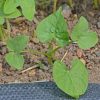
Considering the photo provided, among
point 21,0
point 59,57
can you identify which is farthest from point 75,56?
point 21,0

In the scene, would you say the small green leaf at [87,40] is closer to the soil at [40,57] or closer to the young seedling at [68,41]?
the young seedling at [68,41]

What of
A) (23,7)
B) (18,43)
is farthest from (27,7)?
(18,43)

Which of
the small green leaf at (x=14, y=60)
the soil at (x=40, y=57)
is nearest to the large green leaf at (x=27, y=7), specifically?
the small green leaf at (x=14, y=60)

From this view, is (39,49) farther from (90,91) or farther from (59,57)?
(90,91)

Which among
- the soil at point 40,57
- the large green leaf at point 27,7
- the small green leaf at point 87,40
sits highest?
the large green leaf at point 27,7

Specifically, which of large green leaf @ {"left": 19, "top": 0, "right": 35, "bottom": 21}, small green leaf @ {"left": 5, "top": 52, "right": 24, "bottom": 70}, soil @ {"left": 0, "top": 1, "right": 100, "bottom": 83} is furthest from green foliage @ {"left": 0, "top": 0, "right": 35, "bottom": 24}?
soil @ {"left": 0, "top": 1, "right": 100, "bottom": 83}
